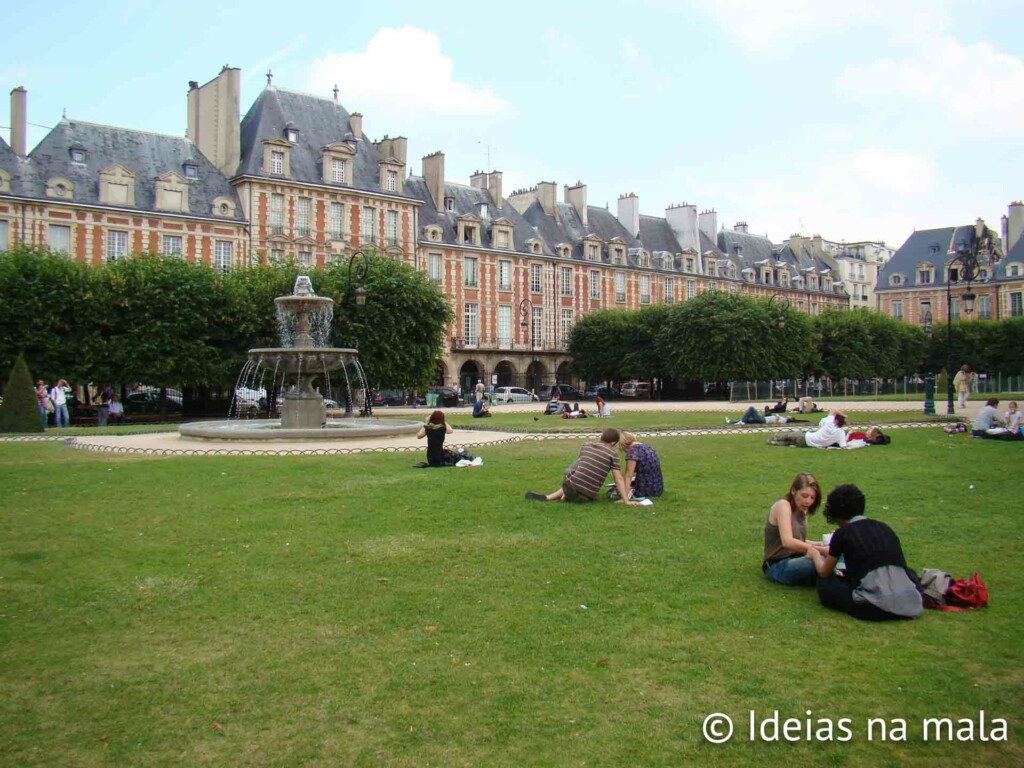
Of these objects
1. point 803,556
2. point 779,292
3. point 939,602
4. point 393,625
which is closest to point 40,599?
point 393,625

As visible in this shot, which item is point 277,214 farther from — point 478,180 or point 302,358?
point 302,358

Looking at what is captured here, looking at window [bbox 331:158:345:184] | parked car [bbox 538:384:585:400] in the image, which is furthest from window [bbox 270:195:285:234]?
parked car [bbox 538:384:585:400]

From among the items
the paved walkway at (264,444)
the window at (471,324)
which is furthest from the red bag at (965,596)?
the window at (471,324)

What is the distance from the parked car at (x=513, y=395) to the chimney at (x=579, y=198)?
1806 centimetres

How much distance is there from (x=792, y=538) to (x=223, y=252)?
43.3 m

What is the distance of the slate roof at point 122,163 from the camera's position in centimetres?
4188

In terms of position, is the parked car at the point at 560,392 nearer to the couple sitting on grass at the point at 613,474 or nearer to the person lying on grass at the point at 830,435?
the person lying on grass at the point at 830,435

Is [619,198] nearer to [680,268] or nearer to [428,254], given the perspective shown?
[680,268]

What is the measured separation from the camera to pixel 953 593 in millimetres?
5965

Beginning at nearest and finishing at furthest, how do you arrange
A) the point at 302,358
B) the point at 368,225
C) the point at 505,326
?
1. the point at 302,358
2. the point at 368,225
3. the point at 505,326

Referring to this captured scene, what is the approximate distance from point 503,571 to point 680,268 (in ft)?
218

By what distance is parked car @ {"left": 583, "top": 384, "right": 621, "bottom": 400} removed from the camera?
191ft

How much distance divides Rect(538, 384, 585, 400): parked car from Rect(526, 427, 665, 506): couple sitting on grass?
4381cm

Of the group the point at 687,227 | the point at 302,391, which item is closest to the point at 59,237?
the point at 302,391
